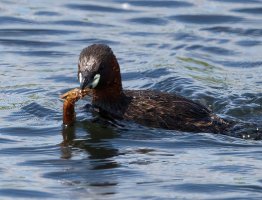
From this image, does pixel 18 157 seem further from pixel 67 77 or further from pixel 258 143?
pixel 67 77

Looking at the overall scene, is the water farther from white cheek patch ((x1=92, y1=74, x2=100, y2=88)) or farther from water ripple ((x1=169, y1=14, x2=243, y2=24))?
white cheek patch ((x1=92, y1=74, x2=100, y2=88))

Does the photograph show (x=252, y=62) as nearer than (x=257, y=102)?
No

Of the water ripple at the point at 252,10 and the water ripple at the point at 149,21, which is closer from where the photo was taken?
the water ripple at the point at 149,21

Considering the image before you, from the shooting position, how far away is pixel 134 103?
534 inches

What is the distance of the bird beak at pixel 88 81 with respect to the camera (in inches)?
513

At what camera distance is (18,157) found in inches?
470

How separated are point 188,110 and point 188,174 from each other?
224 centimetres

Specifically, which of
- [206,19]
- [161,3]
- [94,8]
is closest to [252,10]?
[206,19]

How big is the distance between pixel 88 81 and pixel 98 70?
257mm

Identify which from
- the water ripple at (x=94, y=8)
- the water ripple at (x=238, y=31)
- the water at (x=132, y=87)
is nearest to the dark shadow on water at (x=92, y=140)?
the water at (x=132, y=87)

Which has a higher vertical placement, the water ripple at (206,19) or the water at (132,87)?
the water ripple at (206,19)

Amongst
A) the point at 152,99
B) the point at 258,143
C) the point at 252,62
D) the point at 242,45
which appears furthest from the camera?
the point at 242,45

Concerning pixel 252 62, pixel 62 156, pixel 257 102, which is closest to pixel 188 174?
pixel 62 156

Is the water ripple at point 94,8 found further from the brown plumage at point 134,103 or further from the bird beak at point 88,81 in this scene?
the bird beak at point 88,81
